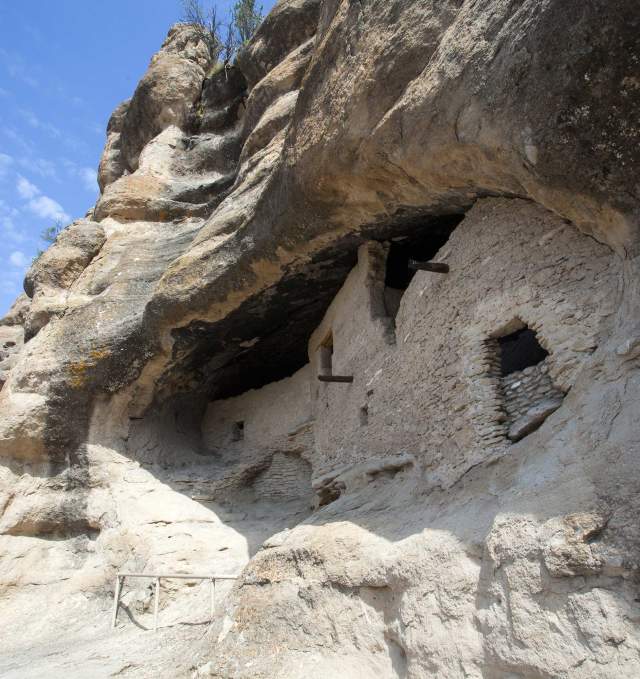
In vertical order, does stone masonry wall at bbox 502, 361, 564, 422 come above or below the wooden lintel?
below

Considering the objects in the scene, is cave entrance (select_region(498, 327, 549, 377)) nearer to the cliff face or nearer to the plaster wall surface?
the cliff face

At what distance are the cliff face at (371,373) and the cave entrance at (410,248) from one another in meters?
0.04

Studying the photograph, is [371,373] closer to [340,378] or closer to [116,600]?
[340,378]

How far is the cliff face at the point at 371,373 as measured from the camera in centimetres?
359

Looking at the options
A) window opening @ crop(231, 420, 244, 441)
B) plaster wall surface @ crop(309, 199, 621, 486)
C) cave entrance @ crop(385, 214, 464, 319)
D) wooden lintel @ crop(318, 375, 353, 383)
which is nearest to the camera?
plaster wall surface @ crop(309, 199, 621, 486)

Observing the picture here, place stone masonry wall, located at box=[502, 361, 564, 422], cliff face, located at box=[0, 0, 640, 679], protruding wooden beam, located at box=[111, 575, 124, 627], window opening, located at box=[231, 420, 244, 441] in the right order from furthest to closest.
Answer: window opening, located at box=[231, 420, 244, 441]
protruding wooden beam, located at box=[111, 575, 124, 627]
stone masonry wall, located at box=[502, 361, 564, 422]
cliff face, located at box=[0, 0, 640, 679]

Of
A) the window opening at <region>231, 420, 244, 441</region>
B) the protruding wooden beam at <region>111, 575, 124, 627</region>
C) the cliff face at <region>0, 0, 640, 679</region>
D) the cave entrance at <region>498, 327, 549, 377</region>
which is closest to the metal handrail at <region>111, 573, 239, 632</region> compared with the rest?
the protruding wooden beam at <region>111, 575, 124, 627</region>

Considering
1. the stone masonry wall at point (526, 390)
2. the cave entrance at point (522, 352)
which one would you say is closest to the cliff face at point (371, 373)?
the stone masonry wall at point (526, 390)

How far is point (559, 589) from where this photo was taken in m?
3.12

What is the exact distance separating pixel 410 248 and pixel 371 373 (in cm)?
182

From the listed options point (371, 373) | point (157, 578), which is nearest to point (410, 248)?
point (371, 373)

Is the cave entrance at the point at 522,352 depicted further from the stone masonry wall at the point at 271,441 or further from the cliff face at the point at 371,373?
the stone masonry wall at the point at 271,441

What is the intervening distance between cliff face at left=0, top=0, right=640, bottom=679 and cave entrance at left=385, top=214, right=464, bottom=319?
4cm

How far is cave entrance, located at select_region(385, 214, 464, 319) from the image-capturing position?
7.09 m
